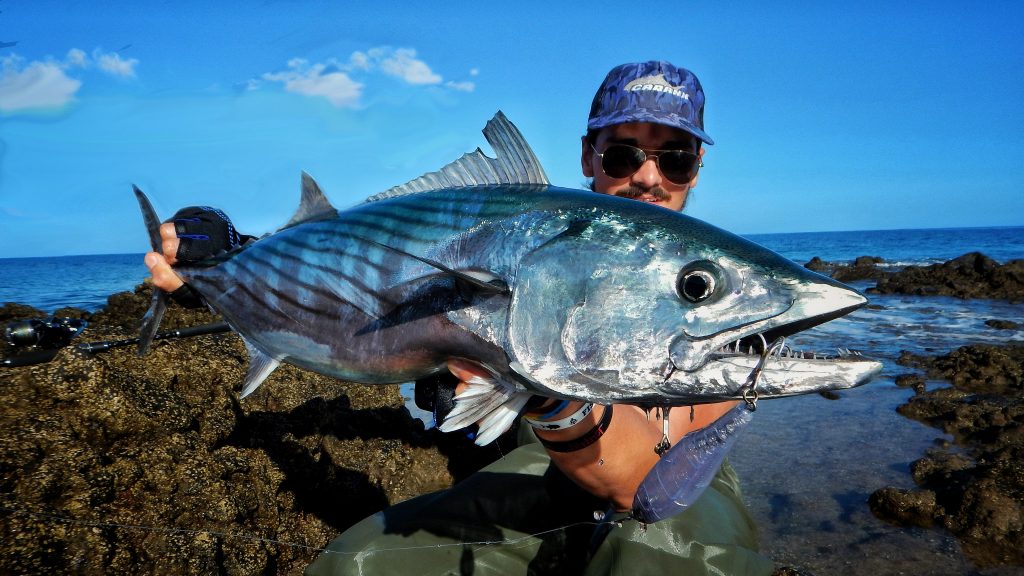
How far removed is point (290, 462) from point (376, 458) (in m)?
0.59

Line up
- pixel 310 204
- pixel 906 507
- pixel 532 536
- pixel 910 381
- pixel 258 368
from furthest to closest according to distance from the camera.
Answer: pixel 910 381 → pixel 906 507 → pixel 532 536 → pixel 310 204 → pixel 258 368

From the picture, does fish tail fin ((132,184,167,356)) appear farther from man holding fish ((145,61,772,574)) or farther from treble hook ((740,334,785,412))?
treble hook ((740,334,785,412))

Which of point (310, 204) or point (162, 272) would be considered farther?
A: point (162, 272)

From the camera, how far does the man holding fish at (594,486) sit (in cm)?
253

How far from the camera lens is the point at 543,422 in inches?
89.5

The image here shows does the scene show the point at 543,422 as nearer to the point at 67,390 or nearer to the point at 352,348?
the point at 352,348

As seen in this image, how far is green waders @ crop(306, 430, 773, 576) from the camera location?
103 inches

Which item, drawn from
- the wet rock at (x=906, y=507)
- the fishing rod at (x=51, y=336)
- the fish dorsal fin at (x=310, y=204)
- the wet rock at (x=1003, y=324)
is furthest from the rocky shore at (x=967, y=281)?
the fish dorsal fin at (x=310, y=204)

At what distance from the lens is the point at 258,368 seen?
225 cm

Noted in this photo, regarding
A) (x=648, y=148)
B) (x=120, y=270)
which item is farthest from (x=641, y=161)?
(x=120, y=270)

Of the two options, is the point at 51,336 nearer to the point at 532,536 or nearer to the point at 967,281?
the point at 532,536

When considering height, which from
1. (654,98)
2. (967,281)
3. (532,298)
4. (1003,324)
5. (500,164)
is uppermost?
(654,98)

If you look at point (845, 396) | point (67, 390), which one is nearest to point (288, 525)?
point (67, 390)

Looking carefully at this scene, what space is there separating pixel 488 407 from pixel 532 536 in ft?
4.24
